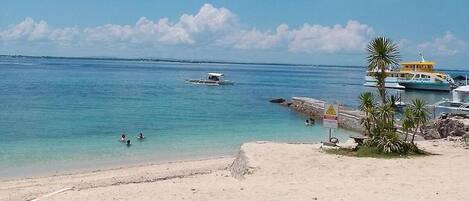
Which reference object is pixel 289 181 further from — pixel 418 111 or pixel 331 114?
pixel 418 111

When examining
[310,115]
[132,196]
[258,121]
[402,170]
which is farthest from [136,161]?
[310,115]

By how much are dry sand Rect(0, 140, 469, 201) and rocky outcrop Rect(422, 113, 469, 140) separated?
4410 millimetres

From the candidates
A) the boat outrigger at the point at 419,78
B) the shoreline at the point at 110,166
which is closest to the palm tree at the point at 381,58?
the shoreline at the point at 110,166

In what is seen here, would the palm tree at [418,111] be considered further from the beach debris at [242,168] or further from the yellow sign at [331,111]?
the beach debris at [242,168]

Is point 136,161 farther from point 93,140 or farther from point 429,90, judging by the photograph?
point 429,90

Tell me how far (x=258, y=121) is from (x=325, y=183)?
29502 millimetres

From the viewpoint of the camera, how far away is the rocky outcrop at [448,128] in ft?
83.3

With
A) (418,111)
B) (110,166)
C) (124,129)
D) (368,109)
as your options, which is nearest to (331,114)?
(368,109)

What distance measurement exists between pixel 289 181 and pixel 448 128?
576 inches

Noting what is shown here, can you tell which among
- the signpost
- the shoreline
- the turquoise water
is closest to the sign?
the signpost

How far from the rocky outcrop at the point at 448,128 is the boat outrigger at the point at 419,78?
55.7 metres

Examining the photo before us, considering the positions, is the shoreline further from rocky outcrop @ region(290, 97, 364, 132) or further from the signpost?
rocky outcrop @ region(290, 97, 364, 132)

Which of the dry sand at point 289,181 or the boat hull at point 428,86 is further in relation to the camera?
the boat hull at point 428,86

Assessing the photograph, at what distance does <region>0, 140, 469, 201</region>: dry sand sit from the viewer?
1345 cm
